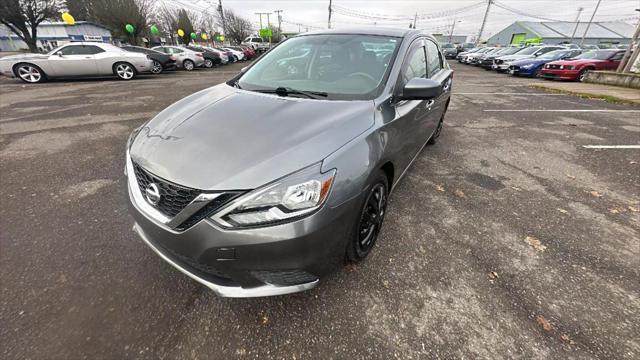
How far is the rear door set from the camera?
10.5m

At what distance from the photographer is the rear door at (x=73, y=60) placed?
413 inches

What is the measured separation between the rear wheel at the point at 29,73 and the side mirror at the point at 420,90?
14.4 m

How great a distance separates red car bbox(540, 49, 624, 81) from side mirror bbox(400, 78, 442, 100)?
1596 cm

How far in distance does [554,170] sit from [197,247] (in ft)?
15.7

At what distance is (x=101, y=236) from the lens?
7.98 feet

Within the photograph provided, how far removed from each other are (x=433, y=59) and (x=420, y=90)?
72.7 inches

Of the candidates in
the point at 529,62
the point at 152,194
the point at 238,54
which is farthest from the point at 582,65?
the point at 238,54

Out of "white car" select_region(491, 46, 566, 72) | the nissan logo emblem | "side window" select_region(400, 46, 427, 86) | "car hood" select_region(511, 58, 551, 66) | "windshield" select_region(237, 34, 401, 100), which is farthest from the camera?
"white car" select_region(491, 46, 566, 72)

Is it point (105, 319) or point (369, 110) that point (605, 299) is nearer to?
point (369, 110)

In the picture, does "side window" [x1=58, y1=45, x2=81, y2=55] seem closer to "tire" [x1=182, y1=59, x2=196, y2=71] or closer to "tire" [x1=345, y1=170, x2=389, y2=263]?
"tire" [x1=182, y1=59, x2=196, y2=71]

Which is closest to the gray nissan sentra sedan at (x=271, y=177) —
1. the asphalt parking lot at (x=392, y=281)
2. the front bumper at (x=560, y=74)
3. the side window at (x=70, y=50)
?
the asphalt parking lot at (x=392, y=281)

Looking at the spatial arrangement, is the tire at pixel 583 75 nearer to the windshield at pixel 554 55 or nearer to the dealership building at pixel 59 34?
the windshield at pixel 554 55

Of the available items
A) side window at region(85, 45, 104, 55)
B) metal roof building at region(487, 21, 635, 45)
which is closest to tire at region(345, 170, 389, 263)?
side window at region(85, 45, 104, 55)

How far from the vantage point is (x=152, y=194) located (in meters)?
1.59
